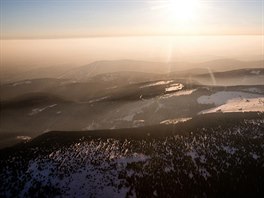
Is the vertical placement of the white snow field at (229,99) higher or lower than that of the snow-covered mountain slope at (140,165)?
lower

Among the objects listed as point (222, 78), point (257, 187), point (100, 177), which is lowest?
point (222, 78)

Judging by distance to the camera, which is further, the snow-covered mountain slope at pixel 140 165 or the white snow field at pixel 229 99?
the white snow field at pixel 229 99

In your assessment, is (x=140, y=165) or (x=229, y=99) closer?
(x=140, y=165)

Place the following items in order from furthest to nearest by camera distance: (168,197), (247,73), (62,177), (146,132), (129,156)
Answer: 1. (247,73)
2. (146,132)
3. (129,156)
4. (62,177)
5. (168,197)

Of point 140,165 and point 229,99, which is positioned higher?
point 140,165

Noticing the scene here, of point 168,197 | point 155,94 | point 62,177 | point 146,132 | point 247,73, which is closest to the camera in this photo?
point 168,197

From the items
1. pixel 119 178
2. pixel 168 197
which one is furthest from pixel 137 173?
pixel 168 197

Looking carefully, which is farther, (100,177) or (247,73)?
(247,73)

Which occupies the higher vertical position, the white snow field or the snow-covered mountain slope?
the snow-covered mountain slope

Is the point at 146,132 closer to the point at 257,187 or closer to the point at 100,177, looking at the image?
the point at 100,177

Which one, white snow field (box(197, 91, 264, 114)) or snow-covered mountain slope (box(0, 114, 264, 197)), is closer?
snow-covered mountain slope (box(0, 114, 264, 197))

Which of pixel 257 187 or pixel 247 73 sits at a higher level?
pixel 257 187
